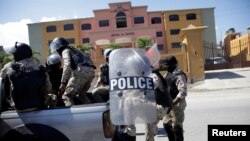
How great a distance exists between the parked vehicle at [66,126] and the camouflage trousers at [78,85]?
1.23 m

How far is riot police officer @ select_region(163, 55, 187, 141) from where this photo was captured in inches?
214

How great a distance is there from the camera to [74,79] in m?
4.73

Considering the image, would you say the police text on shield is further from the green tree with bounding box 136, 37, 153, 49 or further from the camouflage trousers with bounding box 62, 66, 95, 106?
the green tree with bounding box 136, 37, 153, 49

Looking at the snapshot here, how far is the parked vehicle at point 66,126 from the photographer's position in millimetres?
3295

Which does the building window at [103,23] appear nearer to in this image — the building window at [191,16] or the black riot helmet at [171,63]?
the building window at [191,16]

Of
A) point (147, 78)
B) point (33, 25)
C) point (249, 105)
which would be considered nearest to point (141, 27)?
point (33, 25)

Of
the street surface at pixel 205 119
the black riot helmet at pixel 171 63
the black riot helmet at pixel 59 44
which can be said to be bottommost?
the street surface at pixel 205 119

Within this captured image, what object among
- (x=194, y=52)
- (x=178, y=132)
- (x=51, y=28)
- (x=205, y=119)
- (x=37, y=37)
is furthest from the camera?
(x=37, y=37)

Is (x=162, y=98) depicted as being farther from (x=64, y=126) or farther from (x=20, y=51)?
(x=20, y=51)

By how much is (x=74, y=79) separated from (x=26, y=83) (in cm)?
124

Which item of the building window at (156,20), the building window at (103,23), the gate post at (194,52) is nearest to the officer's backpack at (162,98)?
the gate post at (194,52)

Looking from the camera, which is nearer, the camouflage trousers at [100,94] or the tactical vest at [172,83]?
the camouflage trousers at [100,94]

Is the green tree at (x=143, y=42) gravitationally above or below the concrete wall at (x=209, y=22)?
below

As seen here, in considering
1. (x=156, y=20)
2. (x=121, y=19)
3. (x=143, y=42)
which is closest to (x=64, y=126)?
(x=143, y=42)
